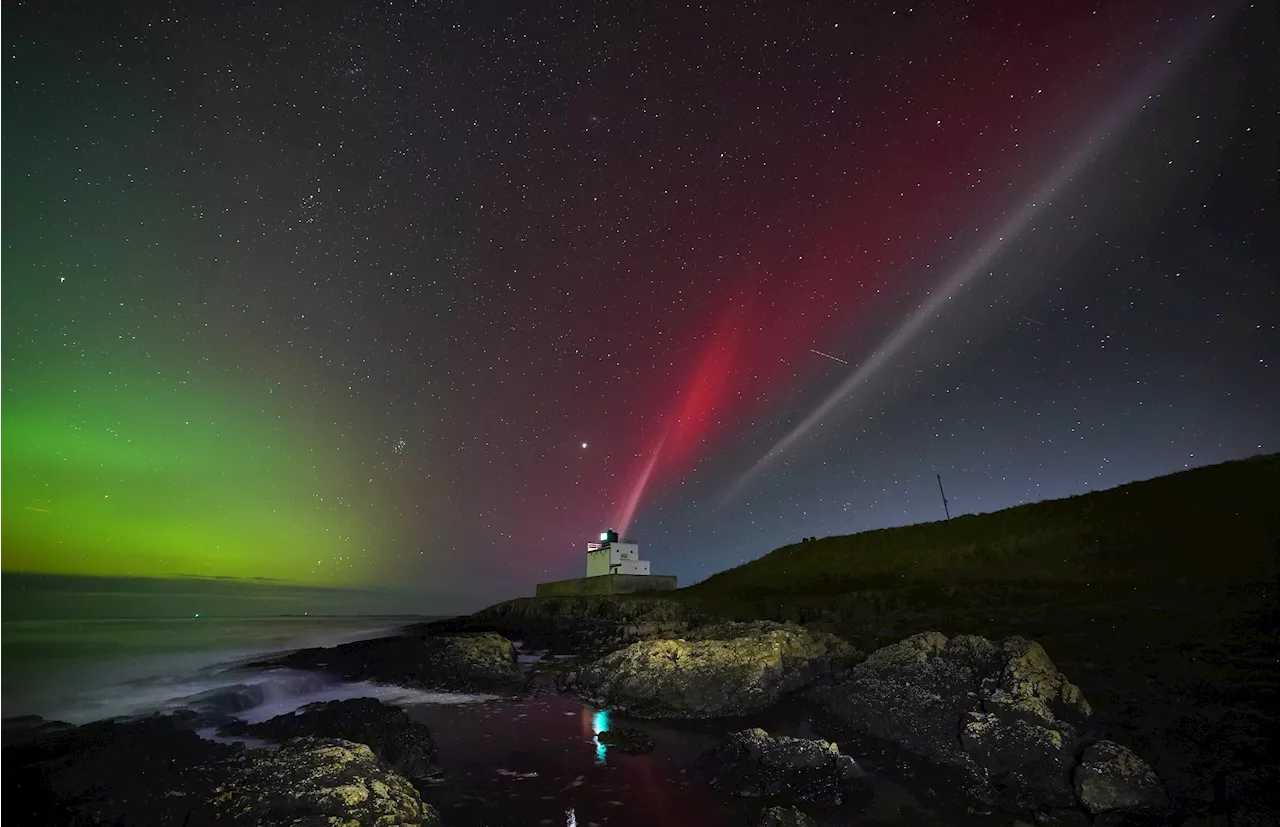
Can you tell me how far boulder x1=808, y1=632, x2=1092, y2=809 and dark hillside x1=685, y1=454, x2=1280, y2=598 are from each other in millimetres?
20860

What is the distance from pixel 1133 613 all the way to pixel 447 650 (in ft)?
96.1

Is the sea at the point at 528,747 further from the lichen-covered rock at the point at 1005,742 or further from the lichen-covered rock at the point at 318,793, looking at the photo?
the lichen-covered rock at the point at 1005,742

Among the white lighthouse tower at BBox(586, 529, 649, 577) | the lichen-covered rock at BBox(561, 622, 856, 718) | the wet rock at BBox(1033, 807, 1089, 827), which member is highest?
the white lighthouse tower at BBox(586, 529, 649, 577)

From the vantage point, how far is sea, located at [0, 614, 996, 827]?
30.7 ft

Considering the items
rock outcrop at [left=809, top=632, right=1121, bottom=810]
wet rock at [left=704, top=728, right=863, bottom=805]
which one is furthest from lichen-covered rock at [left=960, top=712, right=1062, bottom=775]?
wet rock at [left=704, top=728, right=863, bottom=805]

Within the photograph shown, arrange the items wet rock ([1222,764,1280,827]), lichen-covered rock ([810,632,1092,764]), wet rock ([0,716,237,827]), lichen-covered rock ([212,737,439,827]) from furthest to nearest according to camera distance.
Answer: lichen-covered rock ([810,632,1092,764]) < wet rock ([0,716,237,827]) < wet rock ([1222,764,1280,827]) < lichen-covered rock ([212,737,439,827])

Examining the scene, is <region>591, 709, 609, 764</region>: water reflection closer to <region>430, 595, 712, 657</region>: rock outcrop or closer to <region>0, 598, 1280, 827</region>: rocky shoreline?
<region>0, 598, 1280, 827</region>: rocky shoreline

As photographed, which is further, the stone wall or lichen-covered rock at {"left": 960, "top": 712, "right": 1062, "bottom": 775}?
the stone wall

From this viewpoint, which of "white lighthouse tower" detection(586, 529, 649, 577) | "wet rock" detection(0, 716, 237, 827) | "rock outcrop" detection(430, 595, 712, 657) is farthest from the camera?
"white lighthouse tower" detection(586, 529, 649, 577)

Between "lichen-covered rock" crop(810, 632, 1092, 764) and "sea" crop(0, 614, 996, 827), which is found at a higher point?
"lichen-covered rock" crop(810, 632, 1092, 764)

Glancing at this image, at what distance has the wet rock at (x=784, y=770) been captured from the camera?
983 cm

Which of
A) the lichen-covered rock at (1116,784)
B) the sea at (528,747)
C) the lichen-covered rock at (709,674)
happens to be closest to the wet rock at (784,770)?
the sea at (528,747)

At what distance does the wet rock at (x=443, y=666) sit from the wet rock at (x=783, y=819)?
1486 cm

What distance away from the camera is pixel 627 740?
13.2 meters
